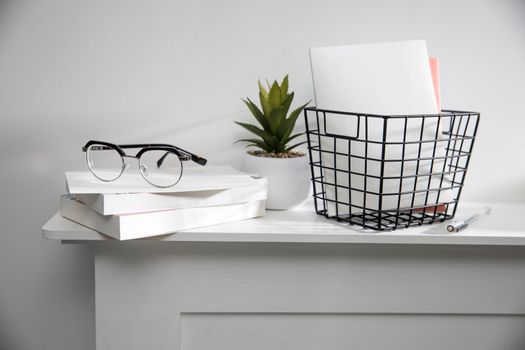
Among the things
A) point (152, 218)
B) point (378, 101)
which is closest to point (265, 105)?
point (378, 101)

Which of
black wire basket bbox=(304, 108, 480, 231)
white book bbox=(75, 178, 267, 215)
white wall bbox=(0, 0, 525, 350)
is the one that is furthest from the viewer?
white wall bbox=(0, 0, 525, 350)

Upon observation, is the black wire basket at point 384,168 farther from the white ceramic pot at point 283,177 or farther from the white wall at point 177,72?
the white wall at point 177,72

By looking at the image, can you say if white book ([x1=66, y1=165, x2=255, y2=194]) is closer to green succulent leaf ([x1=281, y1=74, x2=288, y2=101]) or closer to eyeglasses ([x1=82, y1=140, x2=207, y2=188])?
eyeglasses ([x1=82, y1=140, x2=207, y2=188])

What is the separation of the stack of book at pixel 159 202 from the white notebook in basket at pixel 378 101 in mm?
135

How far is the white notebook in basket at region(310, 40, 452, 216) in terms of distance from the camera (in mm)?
757

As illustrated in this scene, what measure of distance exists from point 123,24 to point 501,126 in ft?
2.15

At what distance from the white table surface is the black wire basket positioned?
0.09ft

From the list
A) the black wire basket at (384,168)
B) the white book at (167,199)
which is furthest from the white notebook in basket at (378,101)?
the white book at (167,199)

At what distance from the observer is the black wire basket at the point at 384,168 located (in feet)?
2.43

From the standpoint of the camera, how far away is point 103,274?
2.36ft

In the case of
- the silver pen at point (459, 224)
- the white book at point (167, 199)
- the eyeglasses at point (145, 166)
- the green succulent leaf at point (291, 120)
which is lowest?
the silver pen at point (459, 224)

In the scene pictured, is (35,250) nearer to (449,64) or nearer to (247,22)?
(247,22)

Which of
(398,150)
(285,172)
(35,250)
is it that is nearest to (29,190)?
(35,250)

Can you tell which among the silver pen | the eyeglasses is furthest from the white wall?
the silver pen
